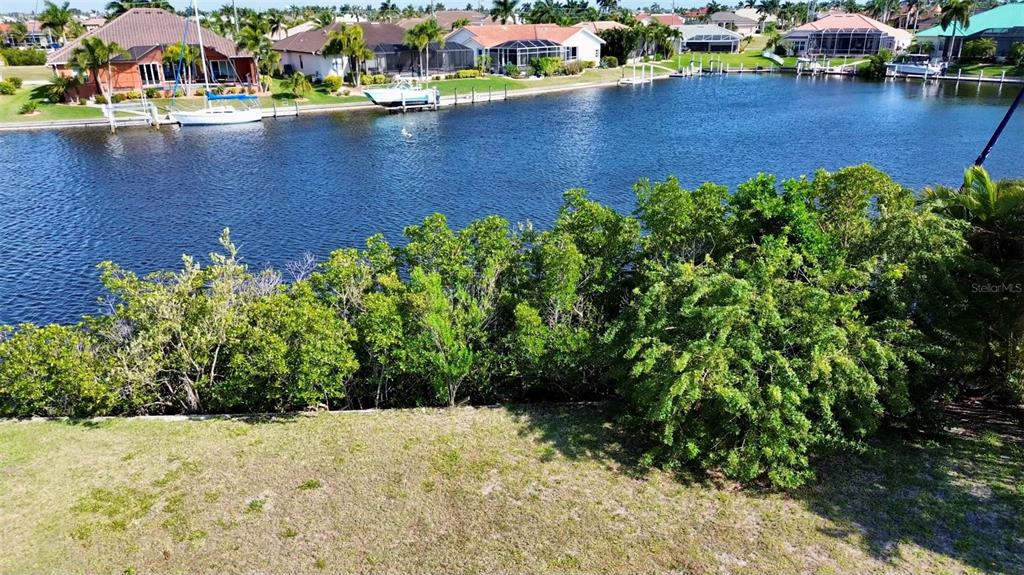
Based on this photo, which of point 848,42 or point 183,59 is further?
point 848,42

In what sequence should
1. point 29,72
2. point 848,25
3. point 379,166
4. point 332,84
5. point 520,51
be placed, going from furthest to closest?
point 848,25 < point 520,51 < point 29,72 < point 332,84 < point 379,166

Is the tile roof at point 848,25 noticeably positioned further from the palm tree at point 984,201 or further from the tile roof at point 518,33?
the palm tree at point 984,201

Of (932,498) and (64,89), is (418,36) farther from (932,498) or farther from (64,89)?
(932,498)

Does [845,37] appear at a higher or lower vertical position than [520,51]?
higher

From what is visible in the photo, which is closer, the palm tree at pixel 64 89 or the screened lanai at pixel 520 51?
the palm tree at pixel 64 89

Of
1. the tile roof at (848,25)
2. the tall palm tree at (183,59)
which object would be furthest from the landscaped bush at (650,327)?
the tile roof at (848,25)

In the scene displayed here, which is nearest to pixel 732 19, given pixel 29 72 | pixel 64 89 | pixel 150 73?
pixel 150 73

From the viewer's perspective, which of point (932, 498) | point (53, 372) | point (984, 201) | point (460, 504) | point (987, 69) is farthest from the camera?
point (987, 69)
